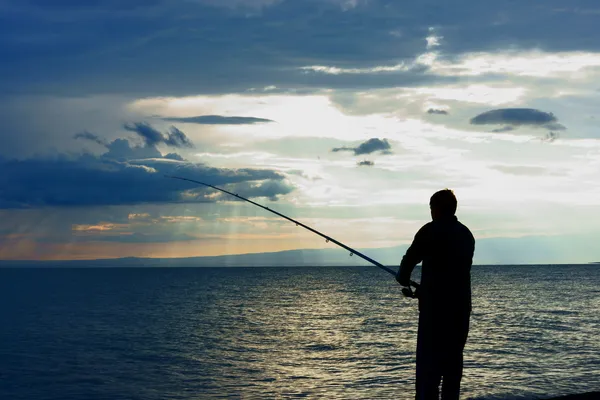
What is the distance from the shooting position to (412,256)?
17.7 feet

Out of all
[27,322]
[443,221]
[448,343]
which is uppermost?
[443,221]

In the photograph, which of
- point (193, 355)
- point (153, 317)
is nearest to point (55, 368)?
point (193, 355)

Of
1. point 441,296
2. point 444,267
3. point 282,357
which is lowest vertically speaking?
point 282,357

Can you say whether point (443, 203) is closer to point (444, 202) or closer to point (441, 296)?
point (444, 202)

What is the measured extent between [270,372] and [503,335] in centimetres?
1432

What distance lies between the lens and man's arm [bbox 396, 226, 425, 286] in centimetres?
538

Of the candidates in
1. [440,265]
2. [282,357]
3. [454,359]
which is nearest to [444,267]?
[440,265]

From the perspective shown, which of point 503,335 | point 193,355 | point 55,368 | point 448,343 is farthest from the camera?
point 503,335

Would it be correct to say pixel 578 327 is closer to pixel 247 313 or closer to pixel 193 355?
pixel 193 355

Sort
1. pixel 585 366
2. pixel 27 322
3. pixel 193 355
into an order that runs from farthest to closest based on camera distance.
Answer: pixel 27 322 < pixel 193 355 < pixel 585 366

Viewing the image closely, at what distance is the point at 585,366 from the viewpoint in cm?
2053

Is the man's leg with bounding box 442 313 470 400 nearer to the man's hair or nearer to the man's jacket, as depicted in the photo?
the man's jacket

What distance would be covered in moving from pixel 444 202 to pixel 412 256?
577 millimetres

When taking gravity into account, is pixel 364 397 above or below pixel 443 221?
below
